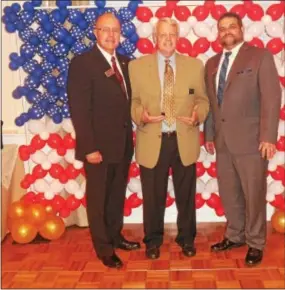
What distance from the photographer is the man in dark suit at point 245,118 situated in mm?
3215

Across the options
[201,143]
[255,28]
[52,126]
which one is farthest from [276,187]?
[52,126]

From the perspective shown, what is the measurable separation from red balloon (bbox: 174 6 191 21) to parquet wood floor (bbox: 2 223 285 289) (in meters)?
1.94

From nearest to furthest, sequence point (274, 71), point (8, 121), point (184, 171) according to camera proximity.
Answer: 1. point (274, 71)
2. point (184, 171)
3. point (8, 121)

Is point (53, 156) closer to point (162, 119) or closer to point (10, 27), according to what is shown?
point (10, 27)

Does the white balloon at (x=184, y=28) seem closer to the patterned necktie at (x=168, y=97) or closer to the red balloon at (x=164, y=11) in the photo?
the red balloon at (x=164, y=11)

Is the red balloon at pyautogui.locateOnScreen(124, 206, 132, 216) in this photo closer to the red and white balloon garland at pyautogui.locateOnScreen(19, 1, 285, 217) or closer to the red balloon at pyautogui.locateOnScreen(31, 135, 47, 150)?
the red and white balloon garland at pyautogui.locateOnScreen(19, 1, 285, 217)

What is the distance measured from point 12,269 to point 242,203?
1872 mm

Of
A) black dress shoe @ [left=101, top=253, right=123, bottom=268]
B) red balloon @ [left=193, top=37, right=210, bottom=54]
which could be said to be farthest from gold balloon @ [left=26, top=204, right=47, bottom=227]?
red balloon @ [left=193, top=37, right=210, bottom=54]

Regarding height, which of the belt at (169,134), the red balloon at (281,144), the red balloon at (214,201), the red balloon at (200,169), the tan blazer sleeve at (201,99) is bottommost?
the red balloon at (214,201)

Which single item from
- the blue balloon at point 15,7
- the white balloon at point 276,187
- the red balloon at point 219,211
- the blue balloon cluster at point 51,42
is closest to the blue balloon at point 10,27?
the blue balloon cluster at point 51,42

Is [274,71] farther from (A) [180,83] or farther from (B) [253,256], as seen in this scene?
(B) [253,256]

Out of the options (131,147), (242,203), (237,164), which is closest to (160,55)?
(131,147)

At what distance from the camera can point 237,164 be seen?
342 cm

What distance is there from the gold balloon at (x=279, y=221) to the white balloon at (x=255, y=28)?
161cm
